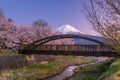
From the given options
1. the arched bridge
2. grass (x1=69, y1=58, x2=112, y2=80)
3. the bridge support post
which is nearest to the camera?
grass (x1=69, y1=58, x2=112, y2=80)

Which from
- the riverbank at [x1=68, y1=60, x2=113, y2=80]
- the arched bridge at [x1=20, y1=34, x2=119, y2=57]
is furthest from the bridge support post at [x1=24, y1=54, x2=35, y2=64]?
the riverbank at [x1=68, y1=60, x2=113, y2=80]

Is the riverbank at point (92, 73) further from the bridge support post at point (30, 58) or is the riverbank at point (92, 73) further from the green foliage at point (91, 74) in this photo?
the bridge support post at point (30, 58)

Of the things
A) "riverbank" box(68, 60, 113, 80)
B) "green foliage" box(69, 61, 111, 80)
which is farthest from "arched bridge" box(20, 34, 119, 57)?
"green foliage" box(69, 61, 111, 80)

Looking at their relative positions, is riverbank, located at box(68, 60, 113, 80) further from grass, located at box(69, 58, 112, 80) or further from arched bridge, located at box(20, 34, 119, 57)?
arched bridge, located at box(20, 34, 119, 57)

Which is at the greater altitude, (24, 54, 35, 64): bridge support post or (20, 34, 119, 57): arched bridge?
(20, 34, 119, 57): arched bridge

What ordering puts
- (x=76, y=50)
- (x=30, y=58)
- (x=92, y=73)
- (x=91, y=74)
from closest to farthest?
(x=91, y=74) → (x=92, y=73) → (x=76, y=50) → (x=30, y=58)

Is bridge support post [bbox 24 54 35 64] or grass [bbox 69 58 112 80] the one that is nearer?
grass [bbox 69 58 112 80]

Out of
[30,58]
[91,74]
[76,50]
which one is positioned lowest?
[91,74]

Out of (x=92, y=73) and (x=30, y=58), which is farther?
(x=30, y=58)

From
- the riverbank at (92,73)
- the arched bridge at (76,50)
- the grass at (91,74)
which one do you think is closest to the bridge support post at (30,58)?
the arched bridge at (76,50)

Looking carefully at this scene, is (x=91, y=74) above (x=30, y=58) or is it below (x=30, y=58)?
below

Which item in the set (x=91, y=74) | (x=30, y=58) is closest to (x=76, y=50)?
(x=30, y=58)

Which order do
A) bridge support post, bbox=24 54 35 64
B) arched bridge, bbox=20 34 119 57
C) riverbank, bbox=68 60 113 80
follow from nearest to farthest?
riverbank, bbox=68 60 113 80 → arched bridge, bbox=20 34 119 57 → bridge support post, bbox=24 54 35 64

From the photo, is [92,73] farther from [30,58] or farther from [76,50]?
[30,58]
